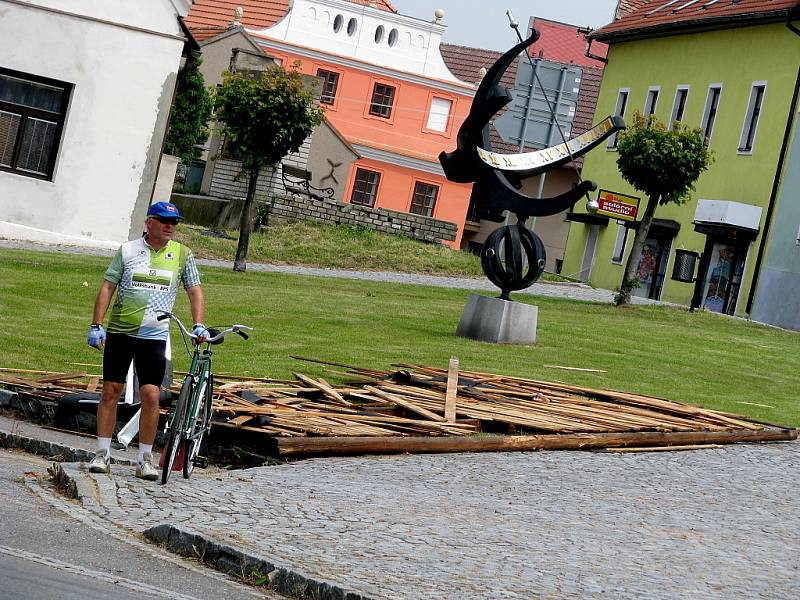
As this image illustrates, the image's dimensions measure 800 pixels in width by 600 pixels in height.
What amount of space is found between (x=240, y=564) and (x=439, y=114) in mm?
58618

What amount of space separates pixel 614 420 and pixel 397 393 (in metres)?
2.23

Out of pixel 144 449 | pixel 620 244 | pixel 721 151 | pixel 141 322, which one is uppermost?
pixel 721 151

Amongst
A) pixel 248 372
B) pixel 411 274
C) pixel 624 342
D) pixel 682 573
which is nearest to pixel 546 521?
pixel 682 573

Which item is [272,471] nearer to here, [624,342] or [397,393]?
[397,393]

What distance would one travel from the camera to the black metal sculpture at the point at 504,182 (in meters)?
22.7

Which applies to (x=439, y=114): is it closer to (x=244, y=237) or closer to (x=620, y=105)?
(x=620, y=105)

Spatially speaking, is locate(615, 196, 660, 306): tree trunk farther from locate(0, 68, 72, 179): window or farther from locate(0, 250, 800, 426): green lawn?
locate(0, 68, 72, 179): window

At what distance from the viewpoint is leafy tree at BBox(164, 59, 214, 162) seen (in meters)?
39.6

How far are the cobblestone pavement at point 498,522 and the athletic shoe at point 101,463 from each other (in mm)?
158

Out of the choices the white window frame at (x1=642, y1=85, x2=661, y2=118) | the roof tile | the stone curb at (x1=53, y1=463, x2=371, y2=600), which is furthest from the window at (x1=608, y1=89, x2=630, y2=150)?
the stone curb at (x1=53, y1=463, x2=371, y2=600)

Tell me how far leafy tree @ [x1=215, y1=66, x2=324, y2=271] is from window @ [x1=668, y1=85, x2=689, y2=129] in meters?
20.4

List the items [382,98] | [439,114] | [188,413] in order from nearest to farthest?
[188,413] < [382,98] < [439,114]

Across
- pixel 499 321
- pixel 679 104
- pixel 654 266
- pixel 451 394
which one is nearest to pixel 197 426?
pixel 451 394

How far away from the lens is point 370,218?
46.3 metres
